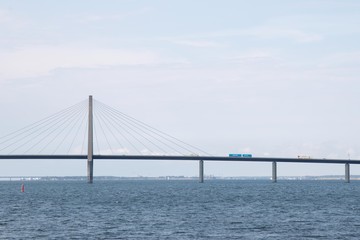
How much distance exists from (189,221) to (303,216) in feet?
38.9

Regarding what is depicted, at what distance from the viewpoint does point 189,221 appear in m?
58.6

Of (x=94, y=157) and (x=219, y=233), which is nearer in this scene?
(x=219, y=233)

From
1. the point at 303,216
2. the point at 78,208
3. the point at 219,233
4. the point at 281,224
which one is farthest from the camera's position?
the point at 78,208

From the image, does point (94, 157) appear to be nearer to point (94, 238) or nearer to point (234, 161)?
point (234, 161)

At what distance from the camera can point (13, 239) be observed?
4616 centimetres

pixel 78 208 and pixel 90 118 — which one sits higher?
pixel 90 118

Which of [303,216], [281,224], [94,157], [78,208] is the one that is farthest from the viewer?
[94,157]

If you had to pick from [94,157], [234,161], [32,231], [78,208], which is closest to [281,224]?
[32,231]

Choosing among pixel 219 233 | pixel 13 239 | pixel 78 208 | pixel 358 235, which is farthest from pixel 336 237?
pixel 78 208

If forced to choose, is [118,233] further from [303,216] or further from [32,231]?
[303,216]

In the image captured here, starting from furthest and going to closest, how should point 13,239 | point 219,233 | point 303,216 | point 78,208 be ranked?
point 78,208 < point 303,216 < point 219,233 < point 13,239

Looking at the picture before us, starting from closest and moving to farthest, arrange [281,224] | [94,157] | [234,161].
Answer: [281,224] → [94,157] → [234,161]

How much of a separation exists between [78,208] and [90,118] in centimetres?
9870

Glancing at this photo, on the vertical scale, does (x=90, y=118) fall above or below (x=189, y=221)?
above
